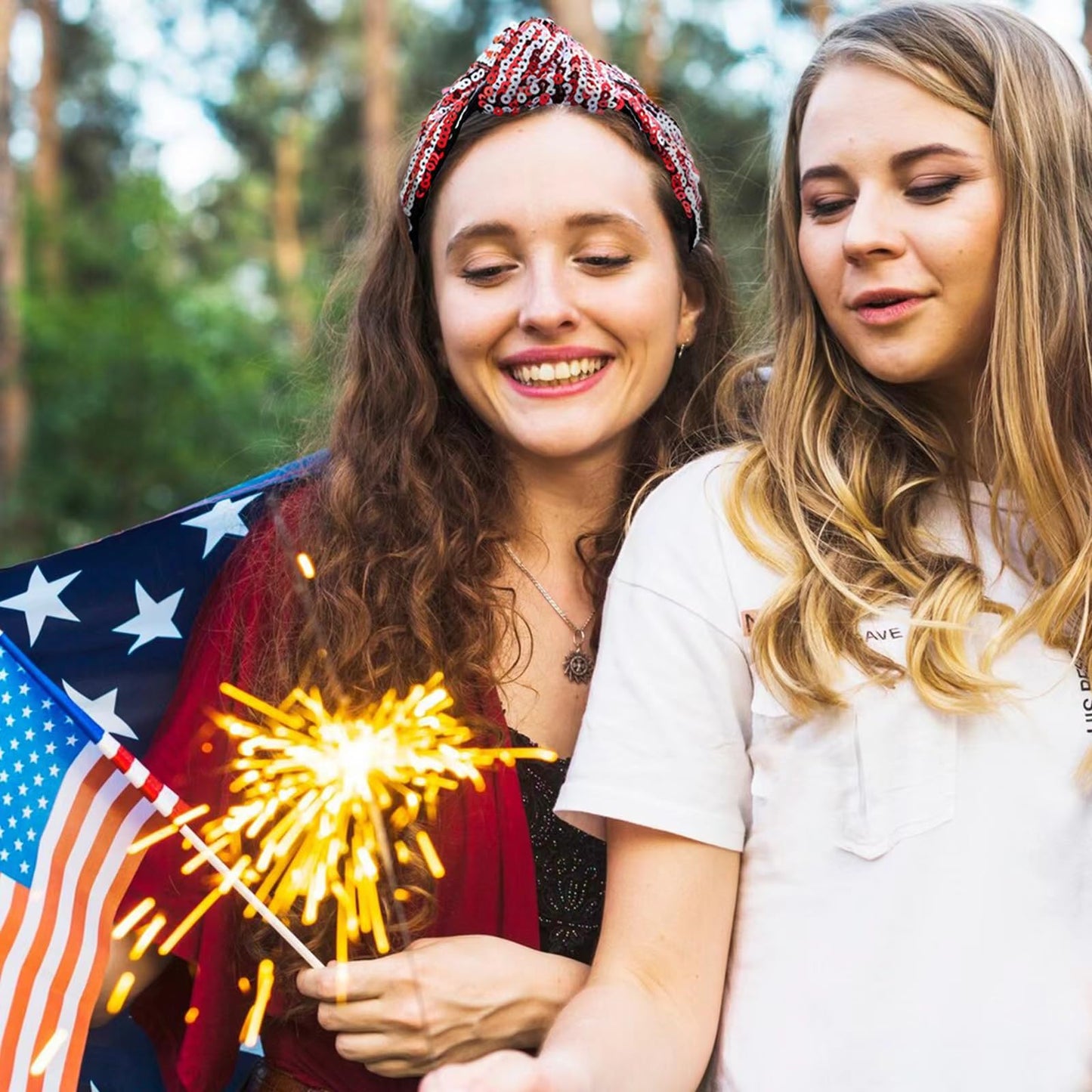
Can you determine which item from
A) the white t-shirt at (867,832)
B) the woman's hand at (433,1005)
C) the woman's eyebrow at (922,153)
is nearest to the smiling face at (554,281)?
the white t-shirt at (867,832)

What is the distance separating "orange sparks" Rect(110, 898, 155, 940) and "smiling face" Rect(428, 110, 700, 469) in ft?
3.94

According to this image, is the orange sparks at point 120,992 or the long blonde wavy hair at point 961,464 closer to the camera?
the long blonde wavy hair at point 961,464

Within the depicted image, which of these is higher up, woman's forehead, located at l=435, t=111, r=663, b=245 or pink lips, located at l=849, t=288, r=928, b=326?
woman's forehead, located at l=435, t=111, r=663, b=245

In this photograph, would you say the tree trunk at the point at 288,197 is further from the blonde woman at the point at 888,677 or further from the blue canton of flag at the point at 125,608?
the blonde woman at the point at 888,677

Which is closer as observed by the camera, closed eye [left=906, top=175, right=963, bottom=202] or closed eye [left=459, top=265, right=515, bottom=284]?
closed eye [left=906, top=175, right=963, bottom=202]

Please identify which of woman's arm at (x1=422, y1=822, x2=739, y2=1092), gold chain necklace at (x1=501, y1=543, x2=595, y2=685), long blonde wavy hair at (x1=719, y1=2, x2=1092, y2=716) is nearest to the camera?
woman's arm at (x1=422, y1=822, x2=739, y2=1092)

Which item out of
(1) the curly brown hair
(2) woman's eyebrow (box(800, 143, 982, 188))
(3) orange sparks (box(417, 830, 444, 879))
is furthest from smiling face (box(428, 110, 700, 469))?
(3) orange sparks (box(417, 830, 444, 879))

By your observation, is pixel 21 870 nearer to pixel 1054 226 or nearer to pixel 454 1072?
pixel 454 1072

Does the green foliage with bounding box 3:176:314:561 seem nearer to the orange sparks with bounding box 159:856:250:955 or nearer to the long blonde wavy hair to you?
the orange sparks with bounding box 159:856:250:955

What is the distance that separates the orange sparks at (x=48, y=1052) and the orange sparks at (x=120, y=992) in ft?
0.54

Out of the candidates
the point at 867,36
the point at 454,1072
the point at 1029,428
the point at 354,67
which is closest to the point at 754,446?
the point at 1029,428

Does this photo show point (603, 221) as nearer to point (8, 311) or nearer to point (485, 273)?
point (485, 273)

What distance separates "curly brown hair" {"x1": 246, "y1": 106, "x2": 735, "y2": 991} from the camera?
116 inches

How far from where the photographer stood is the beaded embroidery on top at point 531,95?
2988mm
